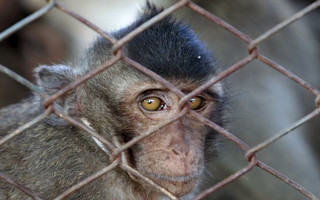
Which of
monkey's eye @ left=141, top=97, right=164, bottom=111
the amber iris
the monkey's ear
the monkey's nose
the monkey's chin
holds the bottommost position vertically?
the monkey's chin

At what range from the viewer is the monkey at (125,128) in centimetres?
256

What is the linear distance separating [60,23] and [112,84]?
14.2 ft

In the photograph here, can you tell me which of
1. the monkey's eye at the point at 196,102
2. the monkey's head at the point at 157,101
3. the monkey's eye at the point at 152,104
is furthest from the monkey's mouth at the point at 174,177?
the monkey's eye at the point at 196,102

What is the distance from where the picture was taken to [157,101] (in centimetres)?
274

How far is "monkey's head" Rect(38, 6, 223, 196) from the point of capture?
2.50 metres

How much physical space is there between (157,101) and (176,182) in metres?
0.45

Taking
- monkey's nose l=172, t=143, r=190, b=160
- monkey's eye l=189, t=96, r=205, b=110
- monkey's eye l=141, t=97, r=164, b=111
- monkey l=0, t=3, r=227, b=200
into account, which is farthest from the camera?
monkey's eye l=189, t=96, r=205, b=110

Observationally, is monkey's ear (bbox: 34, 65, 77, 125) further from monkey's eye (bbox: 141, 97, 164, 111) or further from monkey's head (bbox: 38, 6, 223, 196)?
monkey's eye (bbox: 141, 97, 164, 111)

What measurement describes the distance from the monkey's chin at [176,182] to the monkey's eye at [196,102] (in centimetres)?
47

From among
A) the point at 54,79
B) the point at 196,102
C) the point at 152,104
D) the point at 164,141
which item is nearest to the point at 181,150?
the point at 164,141

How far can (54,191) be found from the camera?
2.66m

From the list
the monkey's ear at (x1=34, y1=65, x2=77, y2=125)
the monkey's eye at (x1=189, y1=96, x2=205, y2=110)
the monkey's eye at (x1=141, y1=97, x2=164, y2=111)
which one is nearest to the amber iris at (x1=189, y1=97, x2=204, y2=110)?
the monkey's eye at (x1=189, y1=96, x2=205, y2=110)

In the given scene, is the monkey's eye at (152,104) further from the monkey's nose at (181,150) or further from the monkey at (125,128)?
the monkey's nose at (181,150)

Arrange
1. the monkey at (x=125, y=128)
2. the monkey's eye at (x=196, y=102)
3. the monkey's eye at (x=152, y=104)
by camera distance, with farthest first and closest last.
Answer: the monkey's eye at (x=196, y=102), the monkey's eye at (x=152, y=104), the monkey at (x=125, y=128)
